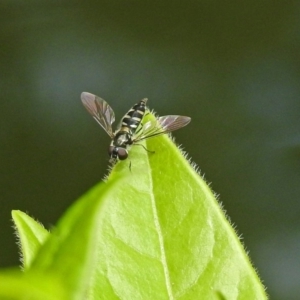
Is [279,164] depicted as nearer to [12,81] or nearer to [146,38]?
[146,38]

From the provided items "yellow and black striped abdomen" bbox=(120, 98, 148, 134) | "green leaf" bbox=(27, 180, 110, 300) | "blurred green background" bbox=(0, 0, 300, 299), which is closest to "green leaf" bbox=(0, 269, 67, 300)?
"green leaf" bbox=(27, 180, 110, 300)

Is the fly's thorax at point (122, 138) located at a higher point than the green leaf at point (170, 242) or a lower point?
higher

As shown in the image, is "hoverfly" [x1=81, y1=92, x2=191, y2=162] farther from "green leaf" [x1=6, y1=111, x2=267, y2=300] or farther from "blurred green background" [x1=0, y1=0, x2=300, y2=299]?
"blurred green background" [x1=0, y1=0, x2=300, y2=299]

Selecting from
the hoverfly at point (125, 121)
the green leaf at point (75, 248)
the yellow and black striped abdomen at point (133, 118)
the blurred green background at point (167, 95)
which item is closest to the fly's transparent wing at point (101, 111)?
the hoverfly at point (125, 121)

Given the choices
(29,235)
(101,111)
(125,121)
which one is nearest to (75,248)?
(29,235)

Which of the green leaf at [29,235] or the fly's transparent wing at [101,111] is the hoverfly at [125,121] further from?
the green leaf at [29,235]

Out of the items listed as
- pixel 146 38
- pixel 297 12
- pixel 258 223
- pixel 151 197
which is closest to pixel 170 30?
pixel 146 38
